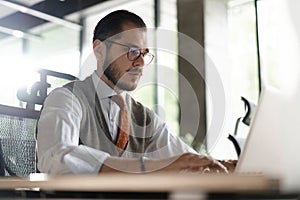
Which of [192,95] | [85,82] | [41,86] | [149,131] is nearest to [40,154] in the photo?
[85,82]

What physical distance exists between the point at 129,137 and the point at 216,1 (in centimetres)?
343

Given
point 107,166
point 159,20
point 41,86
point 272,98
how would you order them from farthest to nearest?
point 159,20 < point 41,86 < point 107,166 < point 272,98

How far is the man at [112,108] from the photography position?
102cm

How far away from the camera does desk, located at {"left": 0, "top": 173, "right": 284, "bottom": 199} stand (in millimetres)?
497

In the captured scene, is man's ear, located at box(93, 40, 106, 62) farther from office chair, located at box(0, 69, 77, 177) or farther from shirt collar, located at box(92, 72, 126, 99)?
office chair, located at box(0, 69, 77, 177)

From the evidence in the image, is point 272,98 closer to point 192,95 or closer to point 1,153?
point 1,153

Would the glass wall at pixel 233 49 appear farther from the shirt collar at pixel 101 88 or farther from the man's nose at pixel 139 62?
the man's nose at pixel 139 62

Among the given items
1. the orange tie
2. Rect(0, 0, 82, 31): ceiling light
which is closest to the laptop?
the orange tie

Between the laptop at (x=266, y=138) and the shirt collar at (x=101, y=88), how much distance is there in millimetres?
685

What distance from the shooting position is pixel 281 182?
0.51 meters

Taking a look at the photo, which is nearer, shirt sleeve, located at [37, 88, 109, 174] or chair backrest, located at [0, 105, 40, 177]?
shirt sleeve, located at [37, 88, 109, 174]

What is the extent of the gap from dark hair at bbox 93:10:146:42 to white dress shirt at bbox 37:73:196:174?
0.40 ft

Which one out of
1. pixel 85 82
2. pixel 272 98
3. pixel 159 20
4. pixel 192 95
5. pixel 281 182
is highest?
pixel 159 20

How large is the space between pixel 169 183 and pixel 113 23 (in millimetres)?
816
